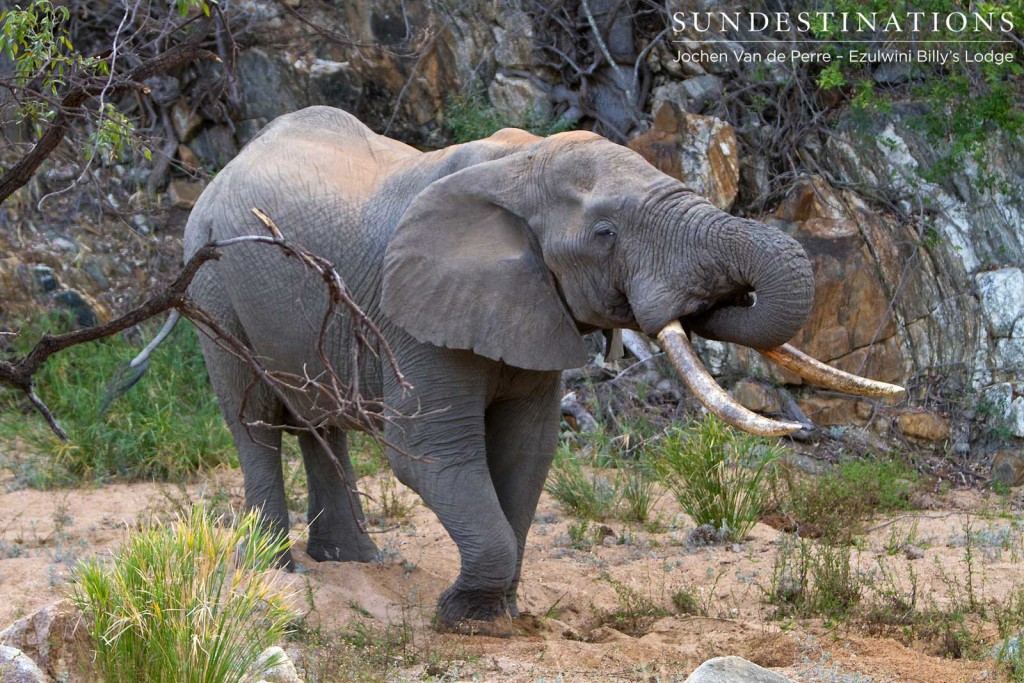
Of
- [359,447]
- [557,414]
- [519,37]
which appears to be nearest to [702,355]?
[359,447]

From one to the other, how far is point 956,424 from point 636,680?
6.00m

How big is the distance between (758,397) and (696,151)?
2.09 m

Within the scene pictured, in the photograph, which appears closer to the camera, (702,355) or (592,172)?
(592,172)

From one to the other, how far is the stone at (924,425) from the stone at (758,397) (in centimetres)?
98

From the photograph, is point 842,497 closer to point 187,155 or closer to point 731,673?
point 731,673

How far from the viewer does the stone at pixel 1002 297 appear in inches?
400

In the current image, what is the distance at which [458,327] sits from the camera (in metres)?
5.37

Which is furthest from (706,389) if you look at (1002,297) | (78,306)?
(78,306)

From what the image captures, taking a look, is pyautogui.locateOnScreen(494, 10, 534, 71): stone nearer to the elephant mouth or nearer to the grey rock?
the grey rock

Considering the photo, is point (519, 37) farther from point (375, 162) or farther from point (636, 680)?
point (636, 680)

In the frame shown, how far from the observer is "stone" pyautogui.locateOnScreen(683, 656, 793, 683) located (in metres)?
4.13

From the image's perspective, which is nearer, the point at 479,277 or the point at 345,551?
the point at 479,277

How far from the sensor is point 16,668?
408 cm

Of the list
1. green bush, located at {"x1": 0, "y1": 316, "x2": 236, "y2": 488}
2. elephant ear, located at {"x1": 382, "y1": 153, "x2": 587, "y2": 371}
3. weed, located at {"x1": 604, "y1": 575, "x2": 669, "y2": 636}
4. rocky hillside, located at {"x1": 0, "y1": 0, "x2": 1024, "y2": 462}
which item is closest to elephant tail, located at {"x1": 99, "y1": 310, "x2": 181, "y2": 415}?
green bush, located at {"x1": 0, "y1": 316, "x2": 236, "y2": 488}
